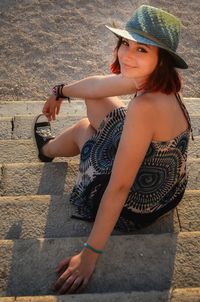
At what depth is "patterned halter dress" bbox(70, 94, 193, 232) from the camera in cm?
195

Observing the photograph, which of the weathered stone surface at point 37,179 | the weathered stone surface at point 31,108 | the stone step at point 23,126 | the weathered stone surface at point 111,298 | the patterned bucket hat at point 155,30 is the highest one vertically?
the patterned bucket hat at point 155,30

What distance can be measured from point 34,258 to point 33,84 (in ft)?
11.2

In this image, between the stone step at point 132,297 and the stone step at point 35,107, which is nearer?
the stone step at point 132,297

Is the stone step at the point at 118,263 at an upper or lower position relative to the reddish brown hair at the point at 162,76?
lower

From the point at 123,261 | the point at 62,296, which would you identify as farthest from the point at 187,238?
the point at 62,296

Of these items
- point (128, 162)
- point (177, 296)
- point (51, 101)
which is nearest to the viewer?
point (177, 296)

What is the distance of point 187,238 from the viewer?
75.9 inches

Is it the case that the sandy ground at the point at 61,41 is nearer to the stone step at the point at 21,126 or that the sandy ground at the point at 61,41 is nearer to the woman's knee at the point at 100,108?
the stone step at the point at 21,126

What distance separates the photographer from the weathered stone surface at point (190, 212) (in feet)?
7.04

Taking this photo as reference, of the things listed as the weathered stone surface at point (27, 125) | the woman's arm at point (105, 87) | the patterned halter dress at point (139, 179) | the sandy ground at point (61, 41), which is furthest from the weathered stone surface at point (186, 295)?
the sandy ground at point (61, 41)

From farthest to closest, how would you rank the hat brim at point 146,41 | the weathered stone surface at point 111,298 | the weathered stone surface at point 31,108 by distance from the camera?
the weathered stone surface at point 31,108, the hat brim at point 146,41, the weathered stone surface at point 111,298

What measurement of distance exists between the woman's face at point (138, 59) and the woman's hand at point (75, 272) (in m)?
0.78

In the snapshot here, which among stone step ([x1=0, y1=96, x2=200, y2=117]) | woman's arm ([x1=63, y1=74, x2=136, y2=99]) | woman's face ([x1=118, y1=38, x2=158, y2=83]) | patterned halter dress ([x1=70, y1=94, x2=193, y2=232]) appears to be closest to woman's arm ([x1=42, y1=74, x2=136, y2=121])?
woman's arm ([x1=63, y1=74, x2=136, y2=99])

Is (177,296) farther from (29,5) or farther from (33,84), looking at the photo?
(29,5)
